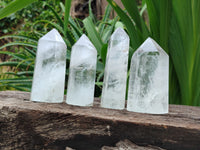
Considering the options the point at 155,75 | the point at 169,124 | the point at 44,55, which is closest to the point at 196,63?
the point at 155,75

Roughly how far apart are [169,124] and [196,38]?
0.45m

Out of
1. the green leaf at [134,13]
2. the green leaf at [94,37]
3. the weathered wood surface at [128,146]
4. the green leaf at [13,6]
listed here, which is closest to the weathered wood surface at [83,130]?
the weathered wood surface at [128,146]

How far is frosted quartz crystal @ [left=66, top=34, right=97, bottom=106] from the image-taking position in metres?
0.60

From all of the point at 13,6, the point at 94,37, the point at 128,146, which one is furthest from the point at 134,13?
the point at 128,146

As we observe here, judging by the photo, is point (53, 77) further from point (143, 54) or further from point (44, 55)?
point (143, 54)

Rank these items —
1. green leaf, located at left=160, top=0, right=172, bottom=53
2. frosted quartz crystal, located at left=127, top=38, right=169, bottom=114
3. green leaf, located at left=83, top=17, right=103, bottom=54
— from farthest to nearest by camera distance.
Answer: green leaf, located at left=83, top=17, right=103, bottom=54 → green leaf, located at left=160, top=0, right=172, bottom=53 → frosted quartz crystal, located at left=127, top=38, right=169, bottom=114

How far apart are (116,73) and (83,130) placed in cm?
19

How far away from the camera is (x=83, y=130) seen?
485 mm

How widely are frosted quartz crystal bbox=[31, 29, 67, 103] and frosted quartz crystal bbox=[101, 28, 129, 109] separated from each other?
0.45 feet

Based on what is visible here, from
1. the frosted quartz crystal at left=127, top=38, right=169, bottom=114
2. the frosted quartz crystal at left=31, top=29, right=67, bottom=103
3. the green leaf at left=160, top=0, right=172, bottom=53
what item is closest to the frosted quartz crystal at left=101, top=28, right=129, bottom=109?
the frosted quartz crystal at left=127, top=38, right=169, bottom=114

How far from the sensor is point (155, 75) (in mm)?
572

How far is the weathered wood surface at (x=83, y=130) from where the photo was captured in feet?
1.47

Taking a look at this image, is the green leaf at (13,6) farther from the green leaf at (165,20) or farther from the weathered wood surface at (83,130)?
the green leaf at (165,20)

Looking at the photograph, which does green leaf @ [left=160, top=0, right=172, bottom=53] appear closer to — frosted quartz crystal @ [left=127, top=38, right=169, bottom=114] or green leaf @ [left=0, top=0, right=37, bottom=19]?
frosted quartz crystal @ [left=127, top=38, right=169, bottom=114]
